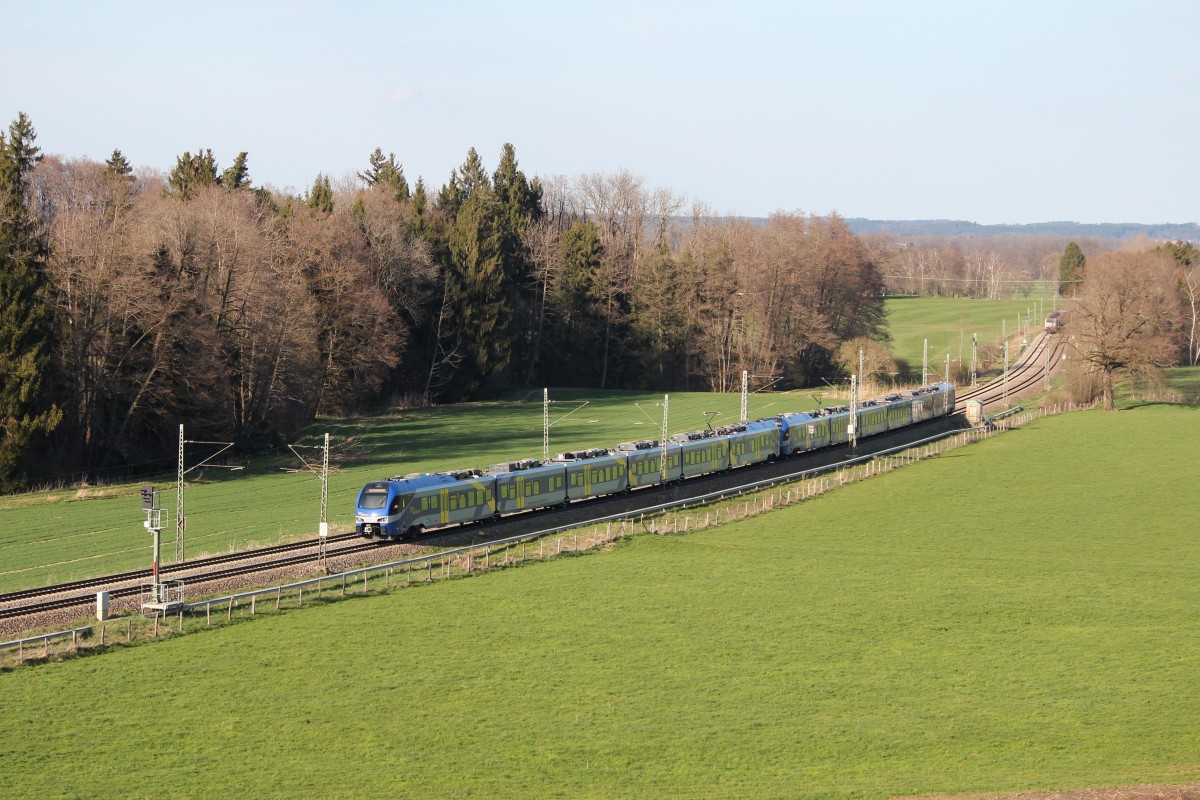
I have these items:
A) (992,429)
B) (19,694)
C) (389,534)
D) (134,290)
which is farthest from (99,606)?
(992,429)

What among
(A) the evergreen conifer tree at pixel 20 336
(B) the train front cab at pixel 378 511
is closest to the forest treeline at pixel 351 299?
(A) the evergreen conifer tree at pixel 20 336

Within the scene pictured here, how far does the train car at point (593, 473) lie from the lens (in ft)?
191

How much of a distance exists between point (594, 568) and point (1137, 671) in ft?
66.6

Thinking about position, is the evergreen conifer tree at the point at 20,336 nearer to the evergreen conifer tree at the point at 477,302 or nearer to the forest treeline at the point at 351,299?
the forest treeline at the point at 351,299

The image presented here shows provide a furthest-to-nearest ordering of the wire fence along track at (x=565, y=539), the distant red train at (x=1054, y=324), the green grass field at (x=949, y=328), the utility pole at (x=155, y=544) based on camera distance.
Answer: the distant red train at (x=1054, y=324)
the green grass field at (x=949, y=328)
the wire fence along track at (x=565, y=539)
the utility pole at (x=155, y=544)

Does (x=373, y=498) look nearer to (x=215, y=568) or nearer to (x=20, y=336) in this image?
(x=215, y=568)

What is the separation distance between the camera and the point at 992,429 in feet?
304

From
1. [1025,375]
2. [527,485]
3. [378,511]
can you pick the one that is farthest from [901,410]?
[378,511]

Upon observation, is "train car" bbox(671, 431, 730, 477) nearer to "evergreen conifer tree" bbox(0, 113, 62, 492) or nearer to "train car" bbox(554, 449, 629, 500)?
"train car" bbox(554, 449, 629, 500)

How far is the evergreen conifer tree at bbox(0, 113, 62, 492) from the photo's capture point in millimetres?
63469

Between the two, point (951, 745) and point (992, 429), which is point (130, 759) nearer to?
point (951, 745)

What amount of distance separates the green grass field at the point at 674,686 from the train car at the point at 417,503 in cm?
527

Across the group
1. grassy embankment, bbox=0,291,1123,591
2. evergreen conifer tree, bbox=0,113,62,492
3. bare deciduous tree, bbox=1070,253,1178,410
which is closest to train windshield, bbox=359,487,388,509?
grassy embankment, bbox=0,291,1123,591

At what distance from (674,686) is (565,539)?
19.1 m
